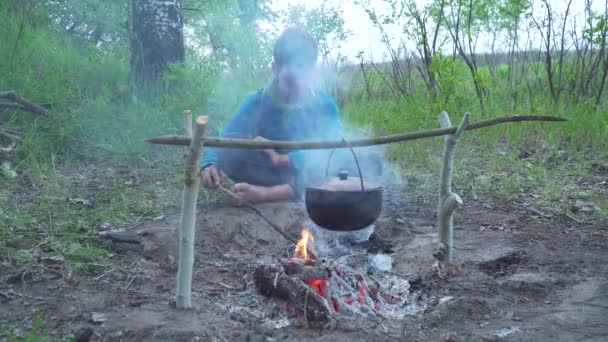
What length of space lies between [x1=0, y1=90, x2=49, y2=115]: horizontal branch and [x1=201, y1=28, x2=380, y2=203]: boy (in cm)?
220

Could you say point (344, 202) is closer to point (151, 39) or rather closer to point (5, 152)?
point (5, 152)

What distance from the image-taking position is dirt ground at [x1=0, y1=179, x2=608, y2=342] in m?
2.59

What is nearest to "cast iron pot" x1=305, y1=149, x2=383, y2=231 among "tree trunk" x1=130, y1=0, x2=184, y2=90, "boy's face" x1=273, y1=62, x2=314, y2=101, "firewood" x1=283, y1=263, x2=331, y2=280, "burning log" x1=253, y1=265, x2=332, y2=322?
"firewood" x1=283, y1=263, x2=331, y2=280

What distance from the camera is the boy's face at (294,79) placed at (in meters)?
4.15

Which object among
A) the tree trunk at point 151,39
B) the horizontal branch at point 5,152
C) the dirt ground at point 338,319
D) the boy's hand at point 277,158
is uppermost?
the tree trunk at point 151,39

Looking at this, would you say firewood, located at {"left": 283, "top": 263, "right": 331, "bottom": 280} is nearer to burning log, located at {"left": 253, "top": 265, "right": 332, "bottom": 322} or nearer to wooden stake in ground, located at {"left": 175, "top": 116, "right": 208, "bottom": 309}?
burning log, located at {"left": 253, "top": 265, "right": 332, "bottom": 322}

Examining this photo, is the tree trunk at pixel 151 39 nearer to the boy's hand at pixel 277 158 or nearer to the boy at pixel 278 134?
the boy at pixel 278 134

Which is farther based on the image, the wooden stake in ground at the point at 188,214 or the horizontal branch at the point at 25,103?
the horizontal branch at the point at 25,103

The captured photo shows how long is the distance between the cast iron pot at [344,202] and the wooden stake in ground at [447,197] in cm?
52

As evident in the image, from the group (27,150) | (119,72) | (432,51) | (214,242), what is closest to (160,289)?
(214,242)

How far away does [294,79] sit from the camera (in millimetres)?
4258

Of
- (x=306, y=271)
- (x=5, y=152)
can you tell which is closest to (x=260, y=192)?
(x=306, y=271)

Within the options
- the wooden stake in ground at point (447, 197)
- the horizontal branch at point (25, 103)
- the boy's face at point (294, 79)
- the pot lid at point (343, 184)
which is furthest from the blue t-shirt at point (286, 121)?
the horizontal branch at point (25, 103)

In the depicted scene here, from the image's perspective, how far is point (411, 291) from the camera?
327 centimetres
